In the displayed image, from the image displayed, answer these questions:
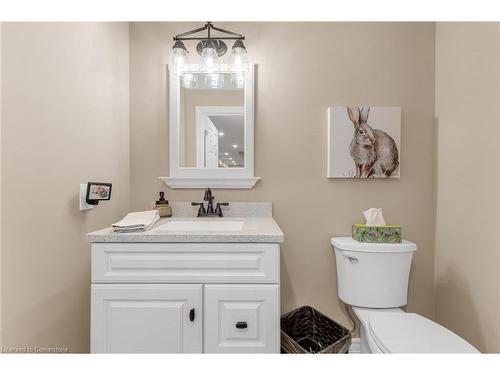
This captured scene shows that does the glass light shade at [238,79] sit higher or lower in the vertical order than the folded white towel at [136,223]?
higher

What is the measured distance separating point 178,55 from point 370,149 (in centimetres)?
128

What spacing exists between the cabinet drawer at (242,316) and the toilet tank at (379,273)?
60 cm

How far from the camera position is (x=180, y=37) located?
1.55m

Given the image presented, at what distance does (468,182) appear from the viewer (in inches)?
52.1

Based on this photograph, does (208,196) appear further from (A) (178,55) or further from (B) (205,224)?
(A) (178,55)

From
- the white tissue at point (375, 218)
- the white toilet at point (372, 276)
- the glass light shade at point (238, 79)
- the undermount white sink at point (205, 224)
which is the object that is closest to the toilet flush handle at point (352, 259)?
the white toilet at point (372, 276)

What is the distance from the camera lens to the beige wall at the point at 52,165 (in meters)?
0.85

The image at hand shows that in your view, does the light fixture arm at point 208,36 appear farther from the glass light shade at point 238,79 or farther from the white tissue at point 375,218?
the white tissue at point 375,218

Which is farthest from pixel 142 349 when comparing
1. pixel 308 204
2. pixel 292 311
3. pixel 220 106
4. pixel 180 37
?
pixel 180 37

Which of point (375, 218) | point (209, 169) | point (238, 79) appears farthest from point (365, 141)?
point (209, 169)

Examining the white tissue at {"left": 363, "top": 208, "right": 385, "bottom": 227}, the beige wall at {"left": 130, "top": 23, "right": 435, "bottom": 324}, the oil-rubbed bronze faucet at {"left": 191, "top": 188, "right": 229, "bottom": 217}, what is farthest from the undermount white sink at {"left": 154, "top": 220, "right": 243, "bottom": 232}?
the white tissue at {"left": 363, "top": 208, "right": 385, "bottom": 227}

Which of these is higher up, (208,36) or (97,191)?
(208,36)

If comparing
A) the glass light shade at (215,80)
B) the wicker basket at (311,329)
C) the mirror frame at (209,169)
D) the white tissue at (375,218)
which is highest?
the glass light shade at (215,80)

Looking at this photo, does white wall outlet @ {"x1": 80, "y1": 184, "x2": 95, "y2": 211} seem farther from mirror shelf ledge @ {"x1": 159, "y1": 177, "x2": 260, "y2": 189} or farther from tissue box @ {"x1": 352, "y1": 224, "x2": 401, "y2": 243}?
tissue box @ {"x1": 352, "y1": 224, "x2": 401, "y2": 243}
